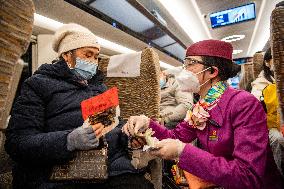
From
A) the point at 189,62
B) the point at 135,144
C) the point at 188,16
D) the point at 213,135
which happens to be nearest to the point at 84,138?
the point at 135,144

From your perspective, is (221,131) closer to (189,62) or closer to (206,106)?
(206,106)

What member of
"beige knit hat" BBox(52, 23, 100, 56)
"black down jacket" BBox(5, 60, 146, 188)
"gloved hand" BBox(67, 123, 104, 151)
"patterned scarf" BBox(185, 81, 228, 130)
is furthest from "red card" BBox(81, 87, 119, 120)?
"beige knit hat" BBox(52, 23, 100, 56)

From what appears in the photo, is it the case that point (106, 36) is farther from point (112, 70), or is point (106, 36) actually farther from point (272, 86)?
point (272, 86)

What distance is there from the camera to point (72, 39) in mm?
2055

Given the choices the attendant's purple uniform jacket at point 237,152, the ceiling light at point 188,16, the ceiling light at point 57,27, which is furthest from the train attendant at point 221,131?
the ceiling light at point 188,16

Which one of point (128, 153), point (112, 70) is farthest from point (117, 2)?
point (128, 153)

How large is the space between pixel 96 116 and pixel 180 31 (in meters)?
8.47

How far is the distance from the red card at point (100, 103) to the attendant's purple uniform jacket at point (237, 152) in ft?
1.41

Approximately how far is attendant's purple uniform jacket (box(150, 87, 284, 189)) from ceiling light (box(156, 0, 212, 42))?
5651 mm

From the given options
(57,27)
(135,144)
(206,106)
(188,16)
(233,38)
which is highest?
(233,38)

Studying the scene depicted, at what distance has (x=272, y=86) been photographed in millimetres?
2572

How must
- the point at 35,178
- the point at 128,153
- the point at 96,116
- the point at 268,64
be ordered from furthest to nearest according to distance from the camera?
the point at 268,64 → the point at 128,153 → the point at 35,178 → the point at 96,116

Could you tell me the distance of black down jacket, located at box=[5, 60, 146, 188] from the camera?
151 centimetres

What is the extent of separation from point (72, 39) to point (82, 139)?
0.93m
